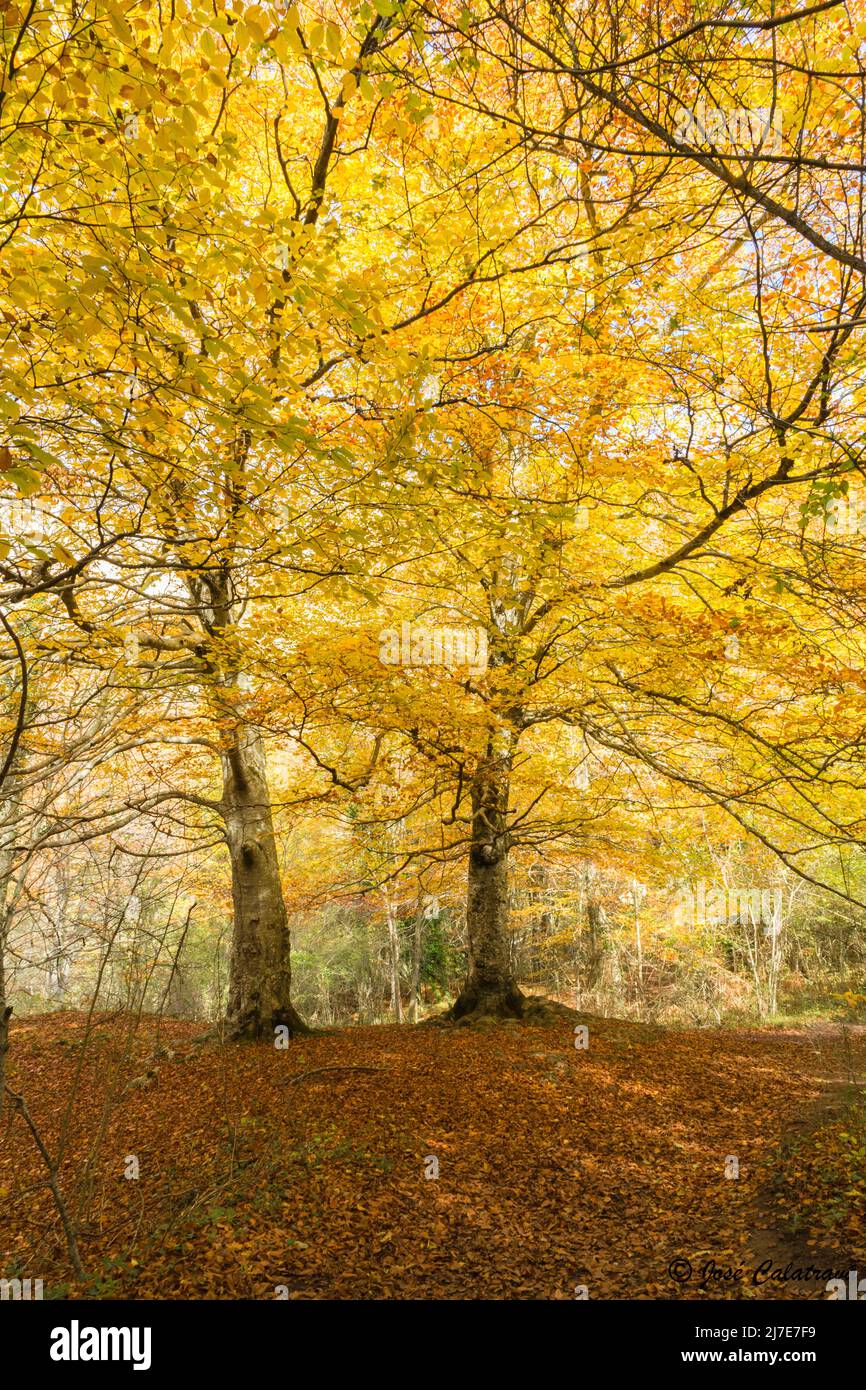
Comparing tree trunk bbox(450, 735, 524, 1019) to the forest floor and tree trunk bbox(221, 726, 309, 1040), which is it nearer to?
the forest floor

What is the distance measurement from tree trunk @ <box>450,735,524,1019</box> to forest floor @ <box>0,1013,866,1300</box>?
1393mm

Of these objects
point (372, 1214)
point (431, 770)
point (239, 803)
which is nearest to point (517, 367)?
point (431, 770)

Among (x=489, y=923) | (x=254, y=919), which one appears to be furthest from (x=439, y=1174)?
(x=489, y=923)

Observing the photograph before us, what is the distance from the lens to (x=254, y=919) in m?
8.82

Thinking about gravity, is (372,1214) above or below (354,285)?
below

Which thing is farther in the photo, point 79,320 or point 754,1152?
point 754,1152

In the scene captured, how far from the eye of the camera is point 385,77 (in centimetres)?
424

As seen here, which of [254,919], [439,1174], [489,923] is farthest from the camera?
[489,923]

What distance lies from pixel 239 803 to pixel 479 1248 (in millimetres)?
5870

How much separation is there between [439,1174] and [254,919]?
446 cm

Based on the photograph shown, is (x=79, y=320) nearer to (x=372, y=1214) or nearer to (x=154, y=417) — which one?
(x=154, y=417)

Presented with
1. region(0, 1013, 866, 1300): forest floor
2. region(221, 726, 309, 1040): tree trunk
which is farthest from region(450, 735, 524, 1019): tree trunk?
region(221, 726, 309, 1040): tree trunk

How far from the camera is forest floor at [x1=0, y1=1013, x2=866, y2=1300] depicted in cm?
383

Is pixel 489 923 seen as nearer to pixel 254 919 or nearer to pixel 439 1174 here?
pixel 254 919
